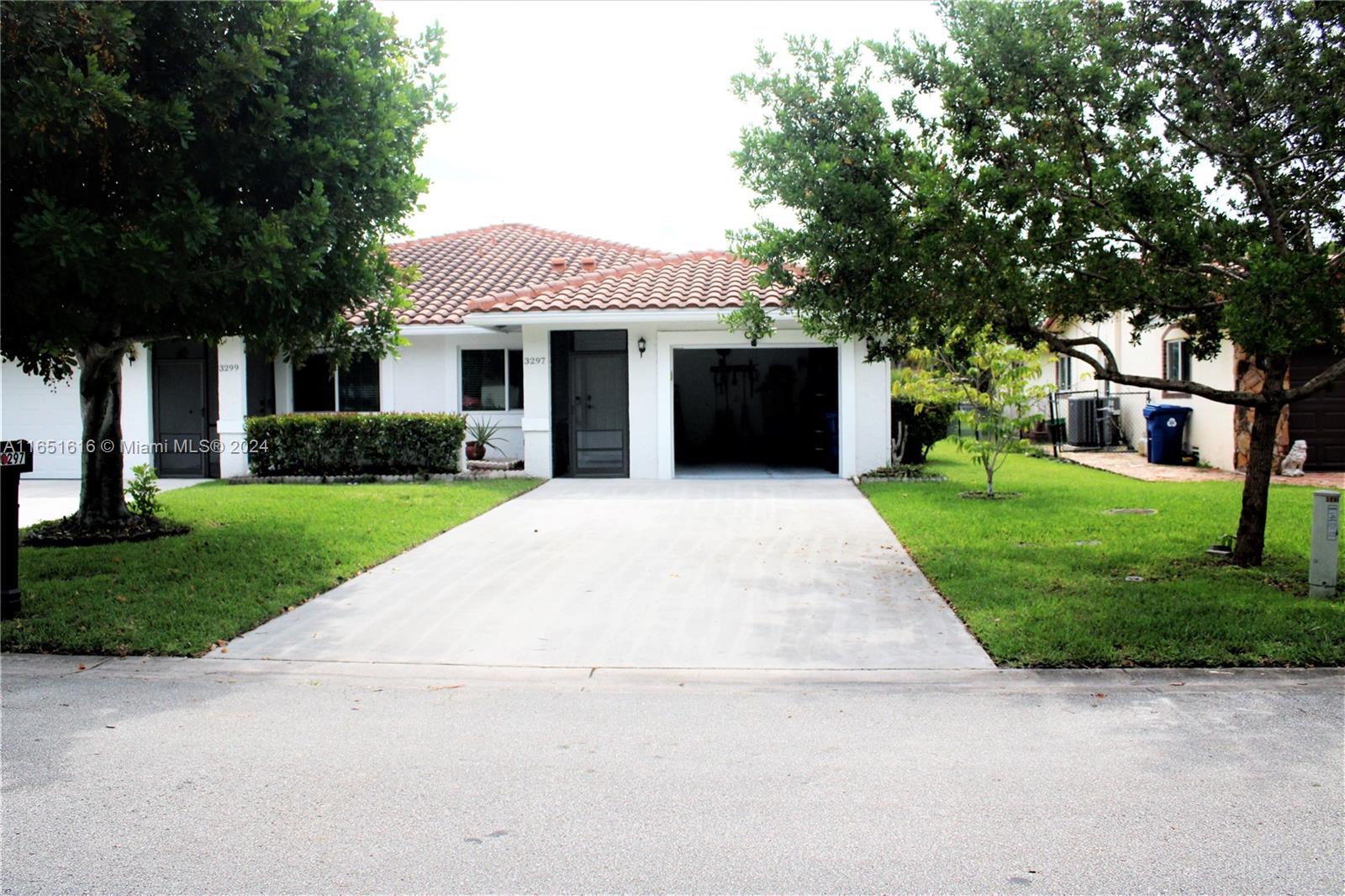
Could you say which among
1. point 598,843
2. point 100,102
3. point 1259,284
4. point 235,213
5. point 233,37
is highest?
point 233,37

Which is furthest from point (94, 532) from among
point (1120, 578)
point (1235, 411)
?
point (1235, 411)

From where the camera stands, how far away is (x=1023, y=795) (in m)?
4.05

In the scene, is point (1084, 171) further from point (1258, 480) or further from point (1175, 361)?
point (1175, 361)

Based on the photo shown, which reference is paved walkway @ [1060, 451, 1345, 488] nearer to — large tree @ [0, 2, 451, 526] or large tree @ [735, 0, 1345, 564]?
large tree @ [735, 0, 1345, 564]

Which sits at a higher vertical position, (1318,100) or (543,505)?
(1318,100)

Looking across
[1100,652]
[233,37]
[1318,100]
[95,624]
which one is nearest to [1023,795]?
[1100,652]

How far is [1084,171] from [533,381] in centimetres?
1075

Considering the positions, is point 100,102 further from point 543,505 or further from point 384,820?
point 543,505

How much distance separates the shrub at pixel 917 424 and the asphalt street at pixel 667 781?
1199cm

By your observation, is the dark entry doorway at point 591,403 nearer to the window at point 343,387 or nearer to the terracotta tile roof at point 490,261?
the terracotta tile roof at point 490,261

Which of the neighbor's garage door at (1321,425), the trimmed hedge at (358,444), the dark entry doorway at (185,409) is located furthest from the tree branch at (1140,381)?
the dark entry doorway at (185,409)

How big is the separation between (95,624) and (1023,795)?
6.15 m

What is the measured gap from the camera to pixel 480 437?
A: 17750 mm

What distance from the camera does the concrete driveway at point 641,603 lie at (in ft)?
20.9
